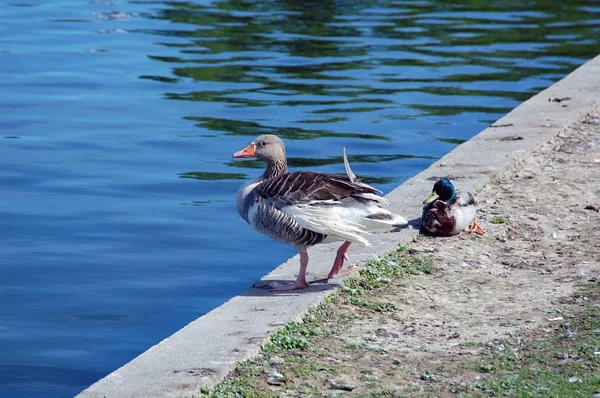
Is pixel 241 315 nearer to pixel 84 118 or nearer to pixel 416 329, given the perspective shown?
pixel 416 329

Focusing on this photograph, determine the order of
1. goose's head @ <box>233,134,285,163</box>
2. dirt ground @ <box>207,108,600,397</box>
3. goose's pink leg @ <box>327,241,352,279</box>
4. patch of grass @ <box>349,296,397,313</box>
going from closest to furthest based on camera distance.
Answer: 1. dirt ground @ <box>207,108,600,397</box>
2. patch of grass @ <box>349,296,397,313</box>
3. goose's pink leg @ <box>327,241,352,279</box>
4. goose's head @ <box>233,134,285,163</box>

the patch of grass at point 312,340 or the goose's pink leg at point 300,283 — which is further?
the goose's pink leg at point 300,283

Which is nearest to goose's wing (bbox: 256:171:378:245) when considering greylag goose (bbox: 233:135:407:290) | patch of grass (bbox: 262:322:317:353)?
greylag goose (bbox: 233:135:407:290)

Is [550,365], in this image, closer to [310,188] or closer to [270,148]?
[310,188]

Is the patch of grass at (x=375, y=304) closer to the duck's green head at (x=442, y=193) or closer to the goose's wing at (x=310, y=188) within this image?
the goose's wing at (x=310, y=188)

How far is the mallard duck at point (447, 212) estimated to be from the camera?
7797 millimetres

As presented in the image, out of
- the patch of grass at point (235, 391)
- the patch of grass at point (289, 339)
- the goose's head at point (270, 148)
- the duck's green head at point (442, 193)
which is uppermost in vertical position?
the goose's head at point (270, 148)

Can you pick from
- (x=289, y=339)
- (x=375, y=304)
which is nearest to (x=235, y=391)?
(x=289, y=339)

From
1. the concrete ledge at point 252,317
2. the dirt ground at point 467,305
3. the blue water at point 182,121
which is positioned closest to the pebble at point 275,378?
the dirt ground at point 467,305

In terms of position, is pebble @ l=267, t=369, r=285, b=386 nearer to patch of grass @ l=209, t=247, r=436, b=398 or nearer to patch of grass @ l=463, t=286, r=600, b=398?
patch of grass @ l=209, t=247, r=436, b=398

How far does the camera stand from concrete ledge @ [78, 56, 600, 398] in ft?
17.8

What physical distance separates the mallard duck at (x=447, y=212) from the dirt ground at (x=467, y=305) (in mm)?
80

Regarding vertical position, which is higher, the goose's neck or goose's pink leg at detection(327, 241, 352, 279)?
the goose's neck

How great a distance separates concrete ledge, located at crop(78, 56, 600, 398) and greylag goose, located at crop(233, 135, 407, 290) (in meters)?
0.31
